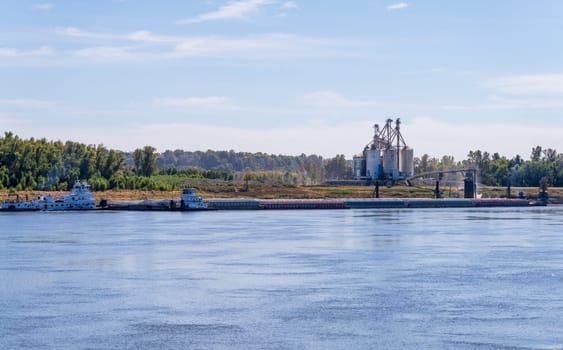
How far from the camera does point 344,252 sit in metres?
79.0

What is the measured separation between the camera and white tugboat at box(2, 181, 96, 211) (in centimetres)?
16200

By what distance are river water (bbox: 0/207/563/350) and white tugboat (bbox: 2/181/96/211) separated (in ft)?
225

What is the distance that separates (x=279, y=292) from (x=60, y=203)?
118 m

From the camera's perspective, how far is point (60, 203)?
165750 mm

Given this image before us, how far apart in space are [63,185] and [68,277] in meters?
139

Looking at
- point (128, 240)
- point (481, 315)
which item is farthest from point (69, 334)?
point (128, 240)

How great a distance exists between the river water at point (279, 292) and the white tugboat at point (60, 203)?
68.7 m

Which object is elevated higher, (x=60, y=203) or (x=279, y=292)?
(x=60, y=203)

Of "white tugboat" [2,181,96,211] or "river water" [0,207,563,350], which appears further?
"white tugboat" [2,181,96,211]

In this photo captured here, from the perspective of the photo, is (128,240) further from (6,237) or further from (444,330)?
(444,330)

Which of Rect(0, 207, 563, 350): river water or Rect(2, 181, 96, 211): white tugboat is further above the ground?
Rect(2, 181, 96, 211): white tugboat

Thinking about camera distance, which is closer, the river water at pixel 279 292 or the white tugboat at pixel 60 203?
the river water at pixel 279 292

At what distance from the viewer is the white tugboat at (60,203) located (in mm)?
162000

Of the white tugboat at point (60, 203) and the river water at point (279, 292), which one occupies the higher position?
the white tugboat at point (60, 203)
